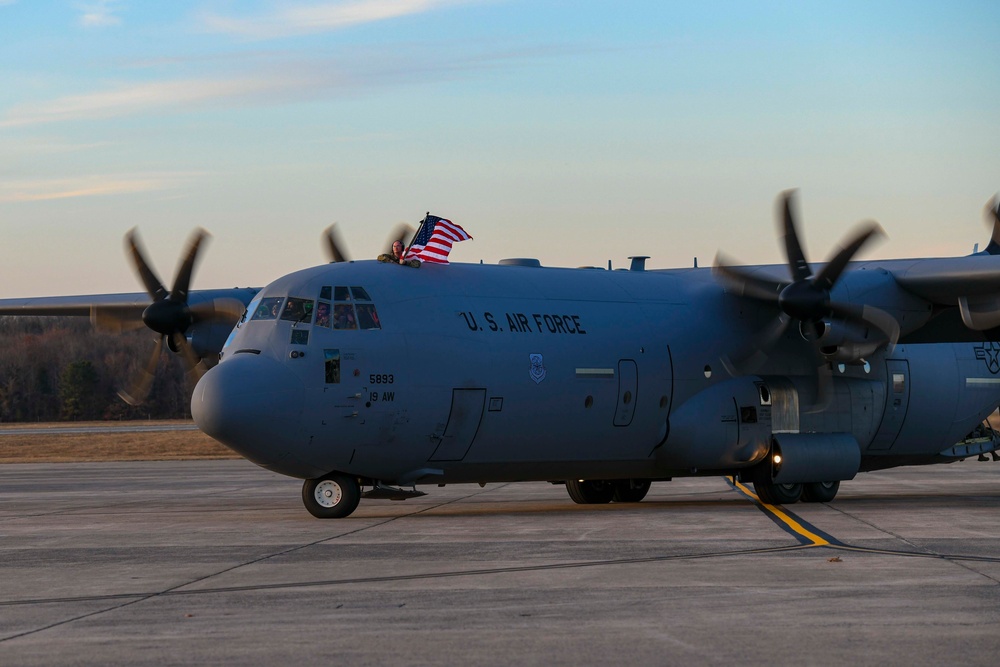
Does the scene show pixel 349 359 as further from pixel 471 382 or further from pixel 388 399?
pixel 471 382

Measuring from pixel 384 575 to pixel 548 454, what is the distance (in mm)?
8377

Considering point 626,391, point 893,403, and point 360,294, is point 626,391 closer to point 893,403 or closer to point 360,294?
point 360,294

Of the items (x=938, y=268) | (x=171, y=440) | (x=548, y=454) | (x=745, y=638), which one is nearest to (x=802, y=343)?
(x=938, y=268)

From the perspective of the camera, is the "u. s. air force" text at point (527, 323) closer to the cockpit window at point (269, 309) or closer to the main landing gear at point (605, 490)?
the cockpit window at point (269, 309)

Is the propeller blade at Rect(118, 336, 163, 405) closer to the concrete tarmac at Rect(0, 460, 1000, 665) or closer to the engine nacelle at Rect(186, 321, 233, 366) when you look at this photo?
the engine nacelle at Rect(186, 321, 233, 366)

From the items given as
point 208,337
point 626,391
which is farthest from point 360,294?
point 208,337

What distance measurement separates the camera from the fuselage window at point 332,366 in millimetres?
19128

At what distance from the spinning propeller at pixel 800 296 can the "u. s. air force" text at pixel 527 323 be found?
348cm

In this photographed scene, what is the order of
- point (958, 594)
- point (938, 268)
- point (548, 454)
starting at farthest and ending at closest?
point (938, 268)
point (548, 454)
point (958, 594)

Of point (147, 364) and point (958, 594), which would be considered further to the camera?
point (147, 364)

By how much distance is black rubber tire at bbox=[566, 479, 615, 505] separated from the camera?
81.0 feet

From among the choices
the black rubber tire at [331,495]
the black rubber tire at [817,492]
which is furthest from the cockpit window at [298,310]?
the black rubber tire at [817,492]

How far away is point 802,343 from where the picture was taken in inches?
958

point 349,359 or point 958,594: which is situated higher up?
point 349,359
